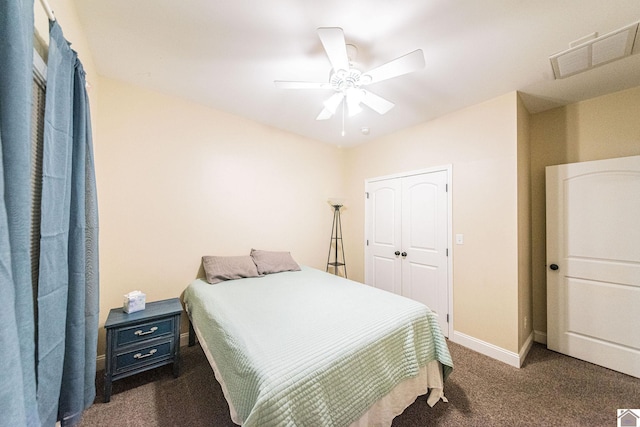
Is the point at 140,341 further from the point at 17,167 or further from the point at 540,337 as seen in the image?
the point at 540,337

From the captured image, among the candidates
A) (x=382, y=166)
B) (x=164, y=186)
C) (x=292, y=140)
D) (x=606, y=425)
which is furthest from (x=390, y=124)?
(x=606, y=425)

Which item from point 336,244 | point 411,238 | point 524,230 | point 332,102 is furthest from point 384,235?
point 332,102

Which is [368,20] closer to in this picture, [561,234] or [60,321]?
[60,321]

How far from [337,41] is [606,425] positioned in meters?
2.98

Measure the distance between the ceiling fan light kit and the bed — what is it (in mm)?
1617

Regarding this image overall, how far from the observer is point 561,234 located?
2385 millimetres

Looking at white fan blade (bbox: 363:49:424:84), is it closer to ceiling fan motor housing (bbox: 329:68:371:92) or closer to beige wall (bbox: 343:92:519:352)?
ceiling fan motor housing (bbox: 329:68:371:92)

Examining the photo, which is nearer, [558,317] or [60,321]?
[60,321]

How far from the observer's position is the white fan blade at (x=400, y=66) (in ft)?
4.47

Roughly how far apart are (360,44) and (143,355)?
9.38 feet

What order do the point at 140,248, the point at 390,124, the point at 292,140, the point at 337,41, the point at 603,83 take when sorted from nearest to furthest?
the point at 337,41
the point at 603,83
the point at 140,248
the point at 390,124
the point at 292,140

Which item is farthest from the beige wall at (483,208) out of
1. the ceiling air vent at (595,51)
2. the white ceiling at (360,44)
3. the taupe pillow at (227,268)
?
the taupe pillow at (227,268)

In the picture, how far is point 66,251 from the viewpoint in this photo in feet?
3.49

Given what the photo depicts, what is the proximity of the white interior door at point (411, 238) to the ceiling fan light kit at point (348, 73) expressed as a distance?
1357 millimetres
